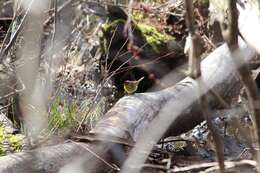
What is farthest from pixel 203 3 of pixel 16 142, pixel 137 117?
pixel 16 142

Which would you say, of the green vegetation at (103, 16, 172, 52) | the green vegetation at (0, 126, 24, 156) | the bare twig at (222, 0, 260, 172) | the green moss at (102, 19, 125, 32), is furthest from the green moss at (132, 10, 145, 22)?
the bare twig at (222, 0, 260, 172)

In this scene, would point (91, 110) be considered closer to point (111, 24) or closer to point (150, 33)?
point (111, 24)

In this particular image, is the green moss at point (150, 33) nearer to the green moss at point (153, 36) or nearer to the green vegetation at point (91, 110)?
the green moss at point (153, 36)

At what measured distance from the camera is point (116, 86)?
516 centimetres

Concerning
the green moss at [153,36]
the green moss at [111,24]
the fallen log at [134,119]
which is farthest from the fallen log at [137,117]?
the green moss at [111,24]

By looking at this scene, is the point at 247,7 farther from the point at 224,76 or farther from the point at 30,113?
the point at 30,113

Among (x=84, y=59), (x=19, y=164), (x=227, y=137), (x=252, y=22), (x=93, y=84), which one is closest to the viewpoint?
(x=19, y=164)

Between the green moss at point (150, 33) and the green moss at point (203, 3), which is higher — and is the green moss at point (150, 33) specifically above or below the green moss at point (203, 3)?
below

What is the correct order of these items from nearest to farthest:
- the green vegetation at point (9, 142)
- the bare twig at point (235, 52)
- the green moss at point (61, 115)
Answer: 1. the bare twig at point (235, 52)
2. the green vegetation at point (9, 142)
3. the green moss at point (61, 115)

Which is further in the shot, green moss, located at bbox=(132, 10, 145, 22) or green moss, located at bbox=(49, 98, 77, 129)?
green moss, located at bbox=(132, 10, 145, 22)

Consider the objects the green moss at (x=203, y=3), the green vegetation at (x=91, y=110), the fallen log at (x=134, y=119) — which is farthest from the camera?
the green moss at (x=203, y=3)

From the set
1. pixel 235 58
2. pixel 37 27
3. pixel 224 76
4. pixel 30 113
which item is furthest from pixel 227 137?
pixel 235 58

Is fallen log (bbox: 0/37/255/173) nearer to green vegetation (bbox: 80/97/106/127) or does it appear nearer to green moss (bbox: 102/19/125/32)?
green vegetation (bbox: 80/97/106/127)

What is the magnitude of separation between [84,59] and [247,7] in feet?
9.10
